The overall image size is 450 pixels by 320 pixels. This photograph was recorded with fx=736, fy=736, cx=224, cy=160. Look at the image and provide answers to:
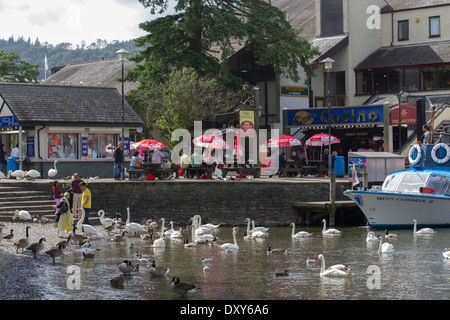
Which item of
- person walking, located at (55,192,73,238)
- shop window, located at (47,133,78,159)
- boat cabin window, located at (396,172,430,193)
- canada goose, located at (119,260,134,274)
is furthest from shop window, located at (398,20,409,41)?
Result: canada goose, located at (119,260,134,274)

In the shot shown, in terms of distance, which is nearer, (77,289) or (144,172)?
(77,289)

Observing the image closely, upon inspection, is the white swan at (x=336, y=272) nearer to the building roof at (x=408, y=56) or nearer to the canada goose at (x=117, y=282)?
the canada goose at (x=117, y=282)

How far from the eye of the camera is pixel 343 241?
28.8 metres

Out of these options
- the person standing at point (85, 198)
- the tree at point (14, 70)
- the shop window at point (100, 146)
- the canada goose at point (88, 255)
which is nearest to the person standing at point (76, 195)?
the person standing at point (85, 198)

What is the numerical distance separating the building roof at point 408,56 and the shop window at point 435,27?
832 millimetres

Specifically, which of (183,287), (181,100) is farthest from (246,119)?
(183,287)

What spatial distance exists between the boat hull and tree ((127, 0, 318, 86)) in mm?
16497

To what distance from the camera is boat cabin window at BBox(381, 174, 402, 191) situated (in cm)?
3384

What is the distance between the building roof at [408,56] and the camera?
51750 mm

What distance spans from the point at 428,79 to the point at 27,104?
1115 inches

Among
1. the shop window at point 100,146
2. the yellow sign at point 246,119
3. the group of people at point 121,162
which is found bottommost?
Result: the group of people at point 121,162

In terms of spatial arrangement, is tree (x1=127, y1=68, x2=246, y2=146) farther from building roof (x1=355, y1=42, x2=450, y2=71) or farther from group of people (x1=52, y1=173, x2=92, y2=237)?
group of people (x1=52, y1=173, x2=92, y2=237)
